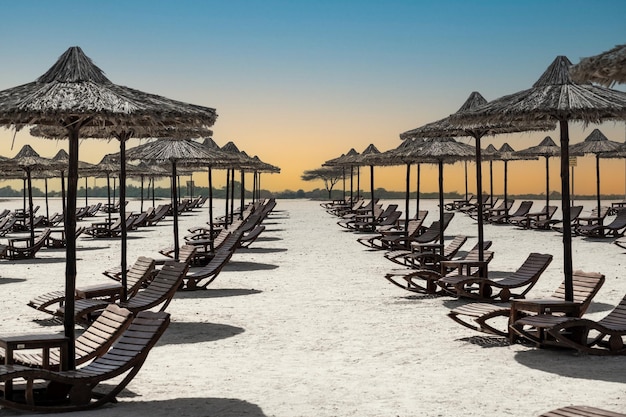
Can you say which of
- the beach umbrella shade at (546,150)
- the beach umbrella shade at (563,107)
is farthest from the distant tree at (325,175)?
the beach umbrella shade at (563,107)

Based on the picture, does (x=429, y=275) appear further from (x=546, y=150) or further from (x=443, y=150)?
(x=546, y=150)

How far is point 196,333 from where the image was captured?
8.44m

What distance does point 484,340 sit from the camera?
775cm

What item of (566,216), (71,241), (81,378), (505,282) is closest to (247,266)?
(505,282)

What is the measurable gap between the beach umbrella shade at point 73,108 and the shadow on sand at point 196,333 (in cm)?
188

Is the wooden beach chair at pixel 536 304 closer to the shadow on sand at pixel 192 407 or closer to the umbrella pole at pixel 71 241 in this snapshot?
the shadow on sand at pixel 192 407

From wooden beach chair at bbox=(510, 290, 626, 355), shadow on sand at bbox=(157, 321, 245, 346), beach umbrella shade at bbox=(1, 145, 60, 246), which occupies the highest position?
beach umbrella shade at bbox=(1, 145, 60, 246)

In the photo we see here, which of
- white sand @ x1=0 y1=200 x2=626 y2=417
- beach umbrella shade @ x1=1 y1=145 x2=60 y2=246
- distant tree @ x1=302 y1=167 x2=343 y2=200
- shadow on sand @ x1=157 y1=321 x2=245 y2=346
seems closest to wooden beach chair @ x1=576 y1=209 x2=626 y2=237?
white sand @ x1=0 y1=200 x2=626 y2=417

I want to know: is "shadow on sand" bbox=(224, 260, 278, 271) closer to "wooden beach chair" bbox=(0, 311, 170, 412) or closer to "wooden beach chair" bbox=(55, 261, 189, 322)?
"wooden beach chair" bbox=(55, 261, 189, 322)

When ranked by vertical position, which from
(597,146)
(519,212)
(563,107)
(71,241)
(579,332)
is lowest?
(579,332)

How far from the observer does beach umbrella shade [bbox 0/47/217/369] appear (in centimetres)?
625

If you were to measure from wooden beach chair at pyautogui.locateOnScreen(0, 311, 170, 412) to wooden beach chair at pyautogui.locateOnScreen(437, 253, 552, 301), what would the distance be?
5.15 meters

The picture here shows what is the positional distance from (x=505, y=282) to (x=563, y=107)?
2.71 metres

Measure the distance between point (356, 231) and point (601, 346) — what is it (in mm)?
18022
